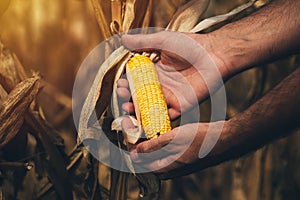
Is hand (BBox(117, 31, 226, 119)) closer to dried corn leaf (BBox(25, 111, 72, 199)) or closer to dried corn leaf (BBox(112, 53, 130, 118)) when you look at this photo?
dried corn leaf (BBox(112, 53, 130, 118))

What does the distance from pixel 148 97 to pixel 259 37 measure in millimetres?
288

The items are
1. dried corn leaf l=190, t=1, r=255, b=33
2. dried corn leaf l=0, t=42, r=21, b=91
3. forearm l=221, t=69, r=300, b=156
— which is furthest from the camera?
dried corn leaf l=0, t=42, r=21, b=91

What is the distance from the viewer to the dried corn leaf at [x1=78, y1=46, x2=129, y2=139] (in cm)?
155

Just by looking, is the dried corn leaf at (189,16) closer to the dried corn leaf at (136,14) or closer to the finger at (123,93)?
the dried corn leaf at (136,14)

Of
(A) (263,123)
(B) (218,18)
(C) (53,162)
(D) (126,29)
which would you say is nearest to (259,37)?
(B) (218,18)

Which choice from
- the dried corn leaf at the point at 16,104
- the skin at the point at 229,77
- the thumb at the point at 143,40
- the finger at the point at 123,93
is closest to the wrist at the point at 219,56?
the skin at the point at 229,77

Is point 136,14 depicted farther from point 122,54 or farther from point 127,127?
point 127,127

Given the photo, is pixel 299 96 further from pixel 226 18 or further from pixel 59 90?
pixel 59 90

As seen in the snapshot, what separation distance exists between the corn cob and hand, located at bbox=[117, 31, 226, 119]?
4 centimetres

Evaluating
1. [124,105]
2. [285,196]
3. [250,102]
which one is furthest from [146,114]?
[285,196]

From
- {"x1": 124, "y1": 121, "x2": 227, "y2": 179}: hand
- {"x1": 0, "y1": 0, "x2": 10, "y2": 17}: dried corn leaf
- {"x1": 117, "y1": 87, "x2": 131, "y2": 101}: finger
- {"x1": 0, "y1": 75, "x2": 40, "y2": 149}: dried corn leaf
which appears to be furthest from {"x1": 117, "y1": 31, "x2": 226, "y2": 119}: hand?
{"x1": 0, "y1": 0, "x2": 10, "y2": 17}: dried corn leaf

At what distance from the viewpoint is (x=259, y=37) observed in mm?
1521

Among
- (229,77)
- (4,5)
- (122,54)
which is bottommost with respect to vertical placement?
(229,77)

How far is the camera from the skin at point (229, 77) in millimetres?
1455
